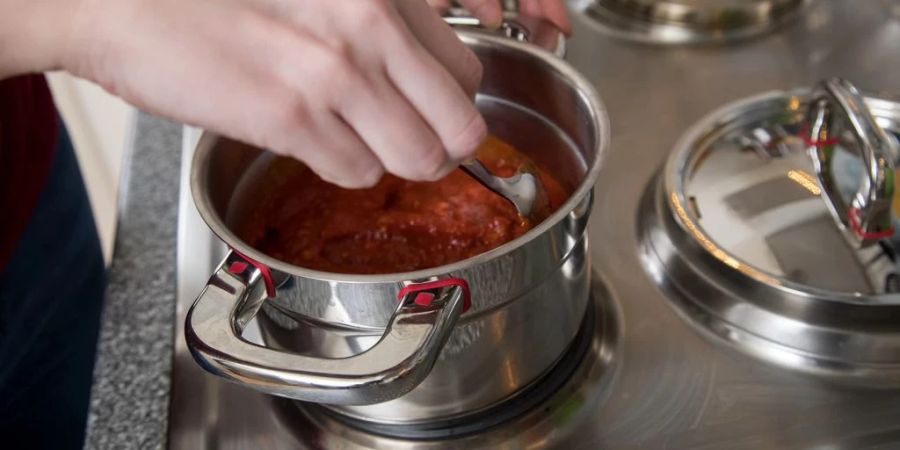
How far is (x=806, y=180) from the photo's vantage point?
0.63m

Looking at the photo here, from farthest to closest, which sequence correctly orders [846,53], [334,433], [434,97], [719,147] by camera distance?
[846,53] < [719,147] < [334,433] < [434,97]

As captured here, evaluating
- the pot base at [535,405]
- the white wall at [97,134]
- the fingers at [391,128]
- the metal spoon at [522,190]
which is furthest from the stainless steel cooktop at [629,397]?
the white wall at [97,134]

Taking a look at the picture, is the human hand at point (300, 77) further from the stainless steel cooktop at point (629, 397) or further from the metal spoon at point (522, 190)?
the stainless steel cooktop at point (629, 397)

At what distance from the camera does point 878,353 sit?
53 cm

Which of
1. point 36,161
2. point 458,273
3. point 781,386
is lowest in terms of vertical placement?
point 36,161

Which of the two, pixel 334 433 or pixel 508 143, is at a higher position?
pixel 508 143

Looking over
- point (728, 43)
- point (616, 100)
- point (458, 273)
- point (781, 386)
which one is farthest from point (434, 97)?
point (728, 43)

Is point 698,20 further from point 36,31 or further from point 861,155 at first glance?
point 36,31

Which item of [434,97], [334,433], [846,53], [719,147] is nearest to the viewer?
[434,97]

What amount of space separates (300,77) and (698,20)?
569 millimetres

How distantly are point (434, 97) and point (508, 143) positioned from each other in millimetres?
244

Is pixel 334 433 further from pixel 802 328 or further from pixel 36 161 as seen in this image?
pixel 36 161

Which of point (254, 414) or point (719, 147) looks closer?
point (254, 414)

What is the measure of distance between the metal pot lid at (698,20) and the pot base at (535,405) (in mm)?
377
